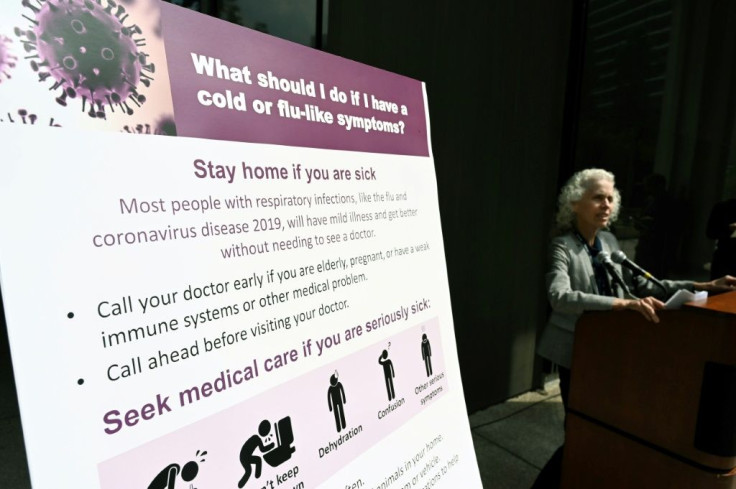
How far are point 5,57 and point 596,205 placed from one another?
2321 millimetres

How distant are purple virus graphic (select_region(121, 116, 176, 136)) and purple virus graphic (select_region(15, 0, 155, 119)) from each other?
0.08 ft

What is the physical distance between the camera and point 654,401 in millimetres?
1937

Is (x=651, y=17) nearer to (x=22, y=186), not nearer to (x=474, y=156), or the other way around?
(x=474, y=156)

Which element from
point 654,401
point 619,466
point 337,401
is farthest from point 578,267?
point 337,401

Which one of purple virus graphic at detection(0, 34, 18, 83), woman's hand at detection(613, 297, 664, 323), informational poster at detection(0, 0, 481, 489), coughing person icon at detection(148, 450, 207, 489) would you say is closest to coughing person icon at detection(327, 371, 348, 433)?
informational poster at detection(0, 0, 481, 489)

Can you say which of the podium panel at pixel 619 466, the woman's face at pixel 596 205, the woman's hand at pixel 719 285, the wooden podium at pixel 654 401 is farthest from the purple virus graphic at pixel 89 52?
the woman's hand at pixel 719 285

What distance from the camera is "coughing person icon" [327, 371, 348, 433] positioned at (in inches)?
39.9

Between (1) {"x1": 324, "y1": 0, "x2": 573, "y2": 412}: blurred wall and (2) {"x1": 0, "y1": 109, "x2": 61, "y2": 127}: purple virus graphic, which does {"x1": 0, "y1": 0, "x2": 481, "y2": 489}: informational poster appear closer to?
(2) {"x1": 0, "y1": 109, "x2": 61, "y2": 127}: purple virus graphic

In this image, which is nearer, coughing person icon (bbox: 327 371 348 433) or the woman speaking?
coughing person icon (bbox: 327 371 348 433)

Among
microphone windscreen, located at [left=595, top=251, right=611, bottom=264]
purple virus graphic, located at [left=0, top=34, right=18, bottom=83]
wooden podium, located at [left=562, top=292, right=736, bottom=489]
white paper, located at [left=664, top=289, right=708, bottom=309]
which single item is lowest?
wooden podium, located at [left=562, top=292, right=736, bottom=489]

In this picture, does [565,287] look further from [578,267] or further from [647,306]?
[647,306]

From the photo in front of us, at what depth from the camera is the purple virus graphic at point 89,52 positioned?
0.65 metres

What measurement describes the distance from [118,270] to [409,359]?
0.78 m

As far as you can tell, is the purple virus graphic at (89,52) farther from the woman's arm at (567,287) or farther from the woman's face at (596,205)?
the woman's face at (596,205)
